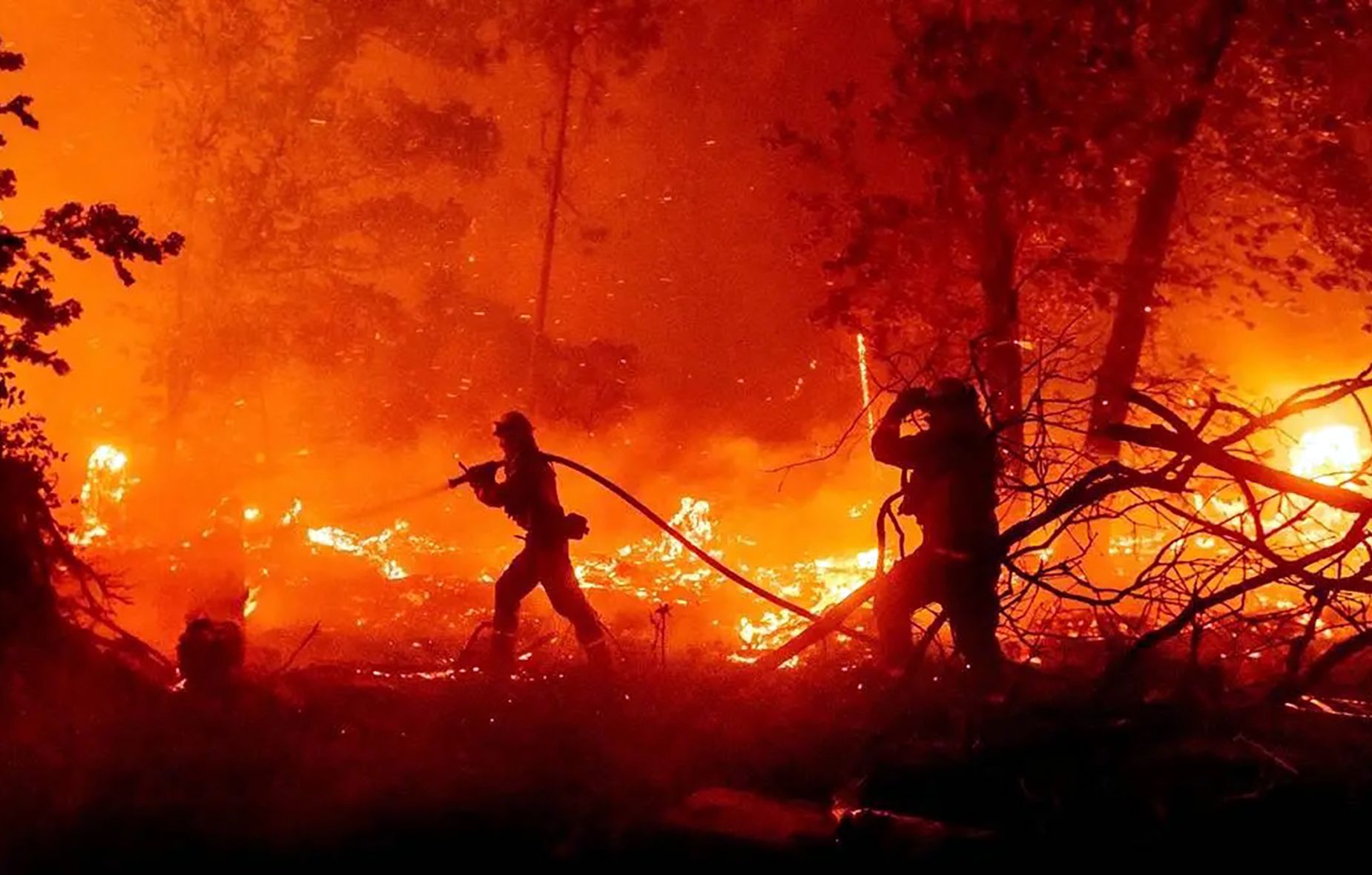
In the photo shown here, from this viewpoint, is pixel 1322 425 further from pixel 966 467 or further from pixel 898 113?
pixel 966 467

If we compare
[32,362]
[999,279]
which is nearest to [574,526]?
[32,362]

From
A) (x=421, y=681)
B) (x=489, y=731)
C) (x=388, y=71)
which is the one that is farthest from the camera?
(x=388, y=71)

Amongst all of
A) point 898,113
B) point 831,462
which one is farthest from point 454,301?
point 898,113

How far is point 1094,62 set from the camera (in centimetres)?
1196

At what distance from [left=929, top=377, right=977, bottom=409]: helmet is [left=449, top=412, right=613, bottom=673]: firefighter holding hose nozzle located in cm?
290

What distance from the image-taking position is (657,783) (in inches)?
255

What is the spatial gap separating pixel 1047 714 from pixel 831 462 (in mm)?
14745

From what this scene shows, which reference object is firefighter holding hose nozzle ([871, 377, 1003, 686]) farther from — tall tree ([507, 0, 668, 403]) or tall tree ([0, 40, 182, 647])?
tall tree ([507, 0, 668, 403])

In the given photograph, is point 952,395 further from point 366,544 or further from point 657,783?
point 366,544

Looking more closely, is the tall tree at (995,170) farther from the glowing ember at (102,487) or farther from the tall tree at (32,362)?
the glowing ember at (102,487)

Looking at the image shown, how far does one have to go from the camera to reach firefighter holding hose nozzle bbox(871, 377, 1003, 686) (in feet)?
25.4

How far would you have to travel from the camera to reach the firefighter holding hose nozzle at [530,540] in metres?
8.92

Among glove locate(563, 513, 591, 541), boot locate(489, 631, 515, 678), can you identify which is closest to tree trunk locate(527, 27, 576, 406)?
glove locate(563, 513, 591, 541)

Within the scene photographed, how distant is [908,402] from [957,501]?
2.50 feet
